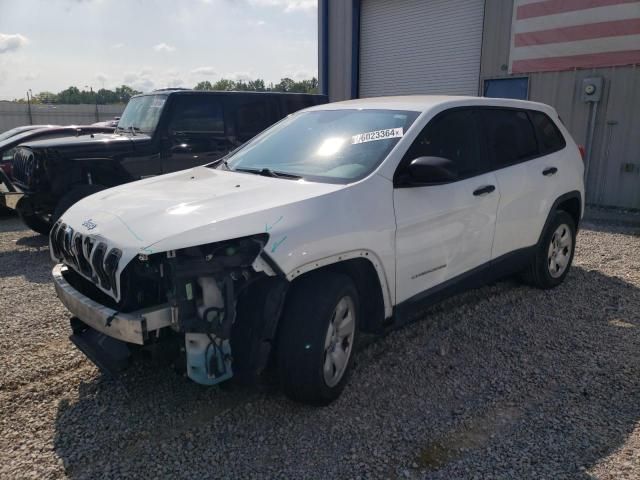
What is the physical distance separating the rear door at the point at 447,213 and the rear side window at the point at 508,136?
0.57 ft

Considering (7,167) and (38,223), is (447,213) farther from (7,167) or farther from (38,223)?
(7,167)

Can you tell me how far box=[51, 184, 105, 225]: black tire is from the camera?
6.29 m

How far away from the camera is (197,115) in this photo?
743cm

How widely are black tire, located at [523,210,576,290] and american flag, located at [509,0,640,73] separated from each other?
6.57m

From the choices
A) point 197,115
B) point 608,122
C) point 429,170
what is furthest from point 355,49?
point 429,170

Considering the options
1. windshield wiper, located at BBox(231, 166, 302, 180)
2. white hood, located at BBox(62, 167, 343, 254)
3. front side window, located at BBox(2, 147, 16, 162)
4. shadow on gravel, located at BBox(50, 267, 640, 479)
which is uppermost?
windshield wiper, located at BBox(231, 166, 302, 180)

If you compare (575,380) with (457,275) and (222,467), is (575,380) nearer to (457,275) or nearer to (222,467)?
(457,275)

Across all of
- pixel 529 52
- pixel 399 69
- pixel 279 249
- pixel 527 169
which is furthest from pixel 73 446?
pixel 399 69

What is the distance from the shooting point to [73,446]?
9.16 feet

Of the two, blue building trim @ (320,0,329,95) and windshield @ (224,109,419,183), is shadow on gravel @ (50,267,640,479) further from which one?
blue building trim @ (320,0,329,95)

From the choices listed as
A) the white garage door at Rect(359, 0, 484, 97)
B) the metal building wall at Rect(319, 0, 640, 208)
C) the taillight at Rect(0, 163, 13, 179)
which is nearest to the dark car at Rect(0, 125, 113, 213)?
the taillight at Rect(0, 163, 13, 179)

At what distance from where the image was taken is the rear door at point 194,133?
23.8ft

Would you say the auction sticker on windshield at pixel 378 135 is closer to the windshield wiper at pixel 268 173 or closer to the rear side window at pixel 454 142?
the rear side window at pixel 454 142

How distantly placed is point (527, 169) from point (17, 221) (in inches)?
328
